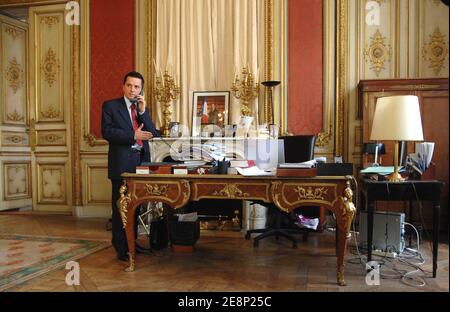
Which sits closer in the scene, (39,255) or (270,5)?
(39,255)

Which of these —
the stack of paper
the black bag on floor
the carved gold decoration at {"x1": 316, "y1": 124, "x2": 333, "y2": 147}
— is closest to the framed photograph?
the carved gold decoration at {"x1": 316, "y1": 124, "x2": 333, "y2": 147}

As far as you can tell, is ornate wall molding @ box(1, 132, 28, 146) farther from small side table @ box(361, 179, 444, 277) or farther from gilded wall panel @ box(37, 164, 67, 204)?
small side table @ box(361, 179, 444, 277)

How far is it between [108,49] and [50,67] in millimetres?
1038

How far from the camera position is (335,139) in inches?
201

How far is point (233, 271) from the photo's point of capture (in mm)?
3182

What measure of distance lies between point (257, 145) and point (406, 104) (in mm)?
2052

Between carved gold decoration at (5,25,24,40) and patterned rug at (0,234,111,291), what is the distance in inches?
142

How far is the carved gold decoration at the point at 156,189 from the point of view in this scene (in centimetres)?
309

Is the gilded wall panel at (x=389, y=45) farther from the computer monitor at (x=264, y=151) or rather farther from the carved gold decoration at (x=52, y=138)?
the carved gold decoration at (x=52, y=138)

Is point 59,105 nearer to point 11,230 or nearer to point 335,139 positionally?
point 11,230

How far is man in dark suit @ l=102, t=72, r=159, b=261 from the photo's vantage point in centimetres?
340

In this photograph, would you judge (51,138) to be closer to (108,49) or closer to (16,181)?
(16,181)

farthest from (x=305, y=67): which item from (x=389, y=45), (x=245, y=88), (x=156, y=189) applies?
(x=156, y=189)
